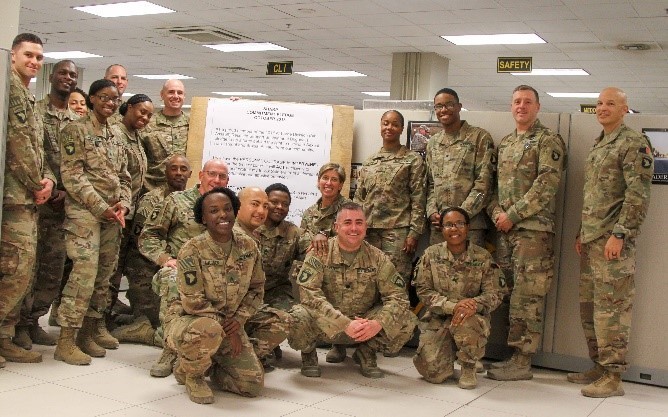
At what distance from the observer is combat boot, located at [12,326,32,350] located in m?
5.01

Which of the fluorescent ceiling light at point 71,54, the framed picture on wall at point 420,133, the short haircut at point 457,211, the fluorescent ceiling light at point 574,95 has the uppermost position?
the fluorescent ceiling light at point 574,95

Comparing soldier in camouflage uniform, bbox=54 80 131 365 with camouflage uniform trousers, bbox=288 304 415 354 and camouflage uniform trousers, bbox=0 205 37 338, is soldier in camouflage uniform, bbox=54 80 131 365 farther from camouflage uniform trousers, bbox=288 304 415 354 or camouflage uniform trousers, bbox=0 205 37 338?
camouflage uniform trousers, bbox=288 304 415 354

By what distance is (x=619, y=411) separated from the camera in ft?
14.5

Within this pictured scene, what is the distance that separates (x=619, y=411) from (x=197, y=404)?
245 centimetres

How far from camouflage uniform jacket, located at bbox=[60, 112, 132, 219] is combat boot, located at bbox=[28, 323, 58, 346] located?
40.0 inches

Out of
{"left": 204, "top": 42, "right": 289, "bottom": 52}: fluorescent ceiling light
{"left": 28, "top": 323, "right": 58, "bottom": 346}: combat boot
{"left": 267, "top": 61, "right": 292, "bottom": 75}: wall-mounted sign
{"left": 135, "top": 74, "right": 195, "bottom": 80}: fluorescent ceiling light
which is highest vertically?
{"left": 204, "top": 42, "right": 289, "bottom": 52}: fluorescent ceiling light

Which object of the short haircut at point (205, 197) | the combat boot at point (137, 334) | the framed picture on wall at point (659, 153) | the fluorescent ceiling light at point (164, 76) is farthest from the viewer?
the fluorescent ceiling light at point (164, 76)

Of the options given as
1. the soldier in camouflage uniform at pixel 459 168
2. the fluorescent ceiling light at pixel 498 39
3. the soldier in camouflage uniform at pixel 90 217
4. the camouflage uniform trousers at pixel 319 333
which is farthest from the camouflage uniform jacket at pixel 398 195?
the fluorescent ceiling light at pixel 498 39

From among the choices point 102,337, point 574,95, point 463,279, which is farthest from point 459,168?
point 574,95

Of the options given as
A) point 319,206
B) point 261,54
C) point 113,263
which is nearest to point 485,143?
point 319,206

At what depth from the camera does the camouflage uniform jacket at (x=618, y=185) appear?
186 inches

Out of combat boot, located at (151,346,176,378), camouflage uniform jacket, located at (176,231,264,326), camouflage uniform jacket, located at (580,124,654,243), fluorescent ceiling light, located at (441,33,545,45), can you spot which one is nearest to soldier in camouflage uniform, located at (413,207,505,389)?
camouflage uniform jacket, located at (580,124,654,243)

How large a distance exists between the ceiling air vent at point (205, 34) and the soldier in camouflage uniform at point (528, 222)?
25.4 ft

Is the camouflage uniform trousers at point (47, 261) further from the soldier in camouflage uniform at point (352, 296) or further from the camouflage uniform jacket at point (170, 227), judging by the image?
the soldier in camouflage uniform at point (352, 296)
